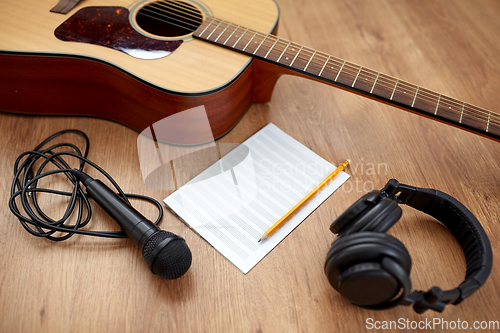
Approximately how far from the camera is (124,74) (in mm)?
796

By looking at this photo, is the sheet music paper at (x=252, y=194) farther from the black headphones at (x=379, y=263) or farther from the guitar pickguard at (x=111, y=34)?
the guitar pickguard at (x=111, y=34)

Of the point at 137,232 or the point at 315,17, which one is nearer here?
the point at 137,232

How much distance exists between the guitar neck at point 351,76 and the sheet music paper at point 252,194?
18 cm

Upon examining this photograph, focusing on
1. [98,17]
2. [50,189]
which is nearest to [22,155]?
[50,189]

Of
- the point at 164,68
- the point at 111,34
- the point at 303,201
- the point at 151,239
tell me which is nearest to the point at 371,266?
the point at 303,201

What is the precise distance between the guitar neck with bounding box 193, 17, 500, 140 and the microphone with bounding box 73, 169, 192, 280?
42 centimetres

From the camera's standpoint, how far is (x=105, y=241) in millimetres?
736

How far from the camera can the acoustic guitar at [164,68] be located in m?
0.78

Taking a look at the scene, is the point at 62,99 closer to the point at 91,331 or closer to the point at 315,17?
the point at 91,331

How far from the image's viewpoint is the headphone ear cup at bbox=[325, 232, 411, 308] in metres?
0.52

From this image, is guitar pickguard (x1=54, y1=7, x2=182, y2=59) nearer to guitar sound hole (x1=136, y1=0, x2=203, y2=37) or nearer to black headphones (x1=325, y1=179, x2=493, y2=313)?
guitar sound hole (x1=136, y1=0, x2=203, y2=37)

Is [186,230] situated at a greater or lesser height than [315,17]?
lesser

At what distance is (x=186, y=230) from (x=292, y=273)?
0.23 meters

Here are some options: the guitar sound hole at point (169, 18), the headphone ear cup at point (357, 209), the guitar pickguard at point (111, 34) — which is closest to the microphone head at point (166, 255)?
the headphone ear cup at point (357, 209)
